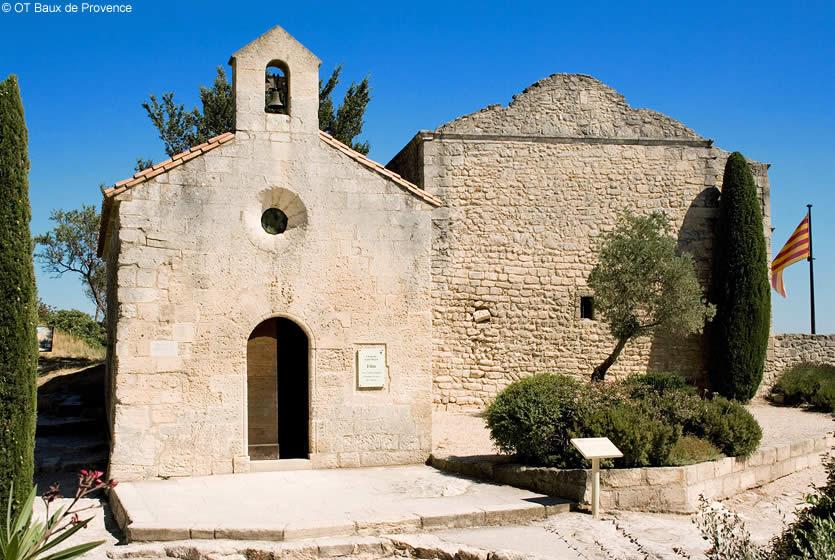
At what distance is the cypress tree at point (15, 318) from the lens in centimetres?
837

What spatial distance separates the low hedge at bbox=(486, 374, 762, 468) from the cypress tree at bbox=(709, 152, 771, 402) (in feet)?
24.0

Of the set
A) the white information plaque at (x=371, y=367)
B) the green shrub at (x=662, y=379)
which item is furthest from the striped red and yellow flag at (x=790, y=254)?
the white information plaque at (x=371, y=367)

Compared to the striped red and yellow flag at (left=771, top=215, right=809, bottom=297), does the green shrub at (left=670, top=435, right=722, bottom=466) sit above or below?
below

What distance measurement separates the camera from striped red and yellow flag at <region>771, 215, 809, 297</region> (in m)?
21.6

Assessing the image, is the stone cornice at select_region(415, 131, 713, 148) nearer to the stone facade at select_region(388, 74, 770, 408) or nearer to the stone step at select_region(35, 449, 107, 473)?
the stone facade at select_region(388, 74, 770, 408)

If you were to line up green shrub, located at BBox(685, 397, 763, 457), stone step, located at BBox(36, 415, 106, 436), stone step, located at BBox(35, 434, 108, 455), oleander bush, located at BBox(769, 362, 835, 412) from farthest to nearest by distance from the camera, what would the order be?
oleander bush, located at BBox(769, 362, 835, 412)
stone step, located at BBox(36, 415, 106, 436)
stone step, located at BBox(35, 434, 108, 455)
green shrub, located at BBox(685, 397, 763, 457)

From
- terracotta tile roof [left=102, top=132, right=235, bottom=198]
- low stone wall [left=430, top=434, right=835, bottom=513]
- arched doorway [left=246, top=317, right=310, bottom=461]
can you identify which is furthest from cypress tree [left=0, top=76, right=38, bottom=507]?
low stone wall [left=430, top=434, right=835, bottom=513]

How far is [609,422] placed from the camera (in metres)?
10.6

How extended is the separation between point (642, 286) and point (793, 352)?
5759 millimetres

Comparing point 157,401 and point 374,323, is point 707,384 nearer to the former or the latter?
point 374,323

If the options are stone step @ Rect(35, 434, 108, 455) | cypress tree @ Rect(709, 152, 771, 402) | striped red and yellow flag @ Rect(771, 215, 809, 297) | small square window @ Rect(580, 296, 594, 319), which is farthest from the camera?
striped red and yellow flag @ Rect(771, 215, 809, 297)

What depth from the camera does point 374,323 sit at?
12.1 m

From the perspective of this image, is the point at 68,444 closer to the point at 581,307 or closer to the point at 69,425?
the point at 69,425

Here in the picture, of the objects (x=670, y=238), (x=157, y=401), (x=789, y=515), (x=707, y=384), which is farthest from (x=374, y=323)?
(x=707, y=384)
